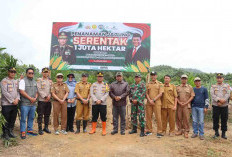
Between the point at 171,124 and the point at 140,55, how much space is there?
114 inches

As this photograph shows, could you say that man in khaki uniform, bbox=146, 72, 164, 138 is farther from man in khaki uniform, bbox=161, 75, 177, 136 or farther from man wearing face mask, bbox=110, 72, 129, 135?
man wearing face mask, bbox=110, 72, 129, 135

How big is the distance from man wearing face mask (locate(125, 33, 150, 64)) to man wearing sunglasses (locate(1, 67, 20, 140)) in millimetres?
3970

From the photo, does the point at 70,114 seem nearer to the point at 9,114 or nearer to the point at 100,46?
the point at 9,114

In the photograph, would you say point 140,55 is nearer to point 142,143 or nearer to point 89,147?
point 142,143

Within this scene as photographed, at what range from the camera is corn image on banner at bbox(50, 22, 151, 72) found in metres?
7.32

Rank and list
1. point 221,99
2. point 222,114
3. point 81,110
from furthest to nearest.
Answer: point 81,110 → point 222,114 → point 221,99

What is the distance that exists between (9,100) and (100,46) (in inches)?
153

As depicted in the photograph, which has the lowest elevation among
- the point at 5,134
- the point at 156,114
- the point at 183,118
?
the point at 5,134

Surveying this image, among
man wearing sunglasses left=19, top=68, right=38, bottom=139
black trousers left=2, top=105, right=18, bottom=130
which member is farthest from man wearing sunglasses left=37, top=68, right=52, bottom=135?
black trousers left=2, top=105, right=18, bottom=130

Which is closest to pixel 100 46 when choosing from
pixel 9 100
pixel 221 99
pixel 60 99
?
pixel 60 99

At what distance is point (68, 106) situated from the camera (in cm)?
547

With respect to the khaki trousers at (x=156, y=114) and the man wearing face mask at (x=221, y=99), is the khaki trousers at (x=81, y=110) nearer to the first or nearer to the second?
the khaki trousers at (x=156, y=114)

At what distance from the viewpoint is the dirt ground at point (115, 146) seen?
4074 mm

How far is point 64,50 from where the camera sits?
7.48 metres
